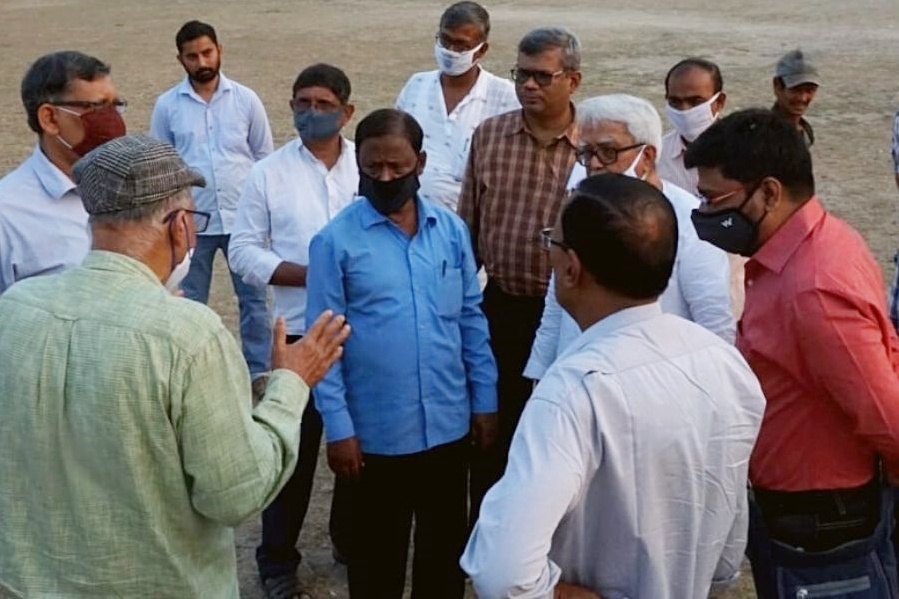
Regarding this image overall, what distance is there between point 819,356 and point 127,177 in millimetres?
1759

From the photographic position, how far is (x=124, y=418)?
253 centimetres

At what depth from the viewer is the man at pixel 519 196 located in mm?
4773

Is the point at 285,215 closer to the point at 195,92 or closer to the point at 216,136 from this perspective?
the point at 216,136

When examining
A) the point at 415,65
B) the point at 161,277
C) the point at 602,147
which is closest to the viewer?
the point at 161,277

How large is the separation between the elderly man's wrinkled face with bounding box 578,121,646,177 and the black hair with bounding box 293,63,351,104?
4.70 feet

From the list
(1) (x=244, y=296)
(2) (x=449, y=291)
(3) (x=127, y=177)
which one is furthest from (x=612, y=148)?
(1) (x=244, y=296)

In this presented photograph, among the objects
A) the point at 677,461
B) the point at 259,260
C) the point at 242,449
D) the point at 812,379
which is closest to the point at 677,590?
the point at 677,461

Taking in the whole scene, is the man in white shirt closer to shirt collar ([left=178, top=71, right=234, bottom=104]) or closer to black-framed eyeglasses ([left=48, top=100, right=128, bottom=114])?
black-framed eyeglasses ([left=48, top=100, right=128, bottom=114])

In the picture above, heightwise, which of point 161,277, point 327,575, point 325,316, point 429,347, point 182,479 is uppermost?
point 161,277

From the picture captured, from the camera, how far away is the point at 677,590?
2.65m

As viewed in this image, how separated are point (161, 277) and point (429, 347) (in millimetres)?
1523

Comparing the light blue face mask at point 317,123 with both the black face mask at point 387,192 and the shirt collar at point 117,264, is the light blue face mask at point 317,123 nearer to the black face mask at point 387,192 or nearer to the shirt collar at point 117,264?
the black face mask at point 387,192

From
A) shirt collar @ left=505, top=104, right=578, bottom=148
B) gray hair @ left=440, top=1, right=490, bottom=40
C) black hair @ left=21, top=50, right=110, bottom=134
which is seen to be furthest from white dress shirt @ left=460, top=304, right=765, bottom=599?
gray hair @ left=440, top=1, right=490, bottom=40

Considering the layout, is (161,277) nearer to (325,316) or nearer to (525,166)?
(325,316)
